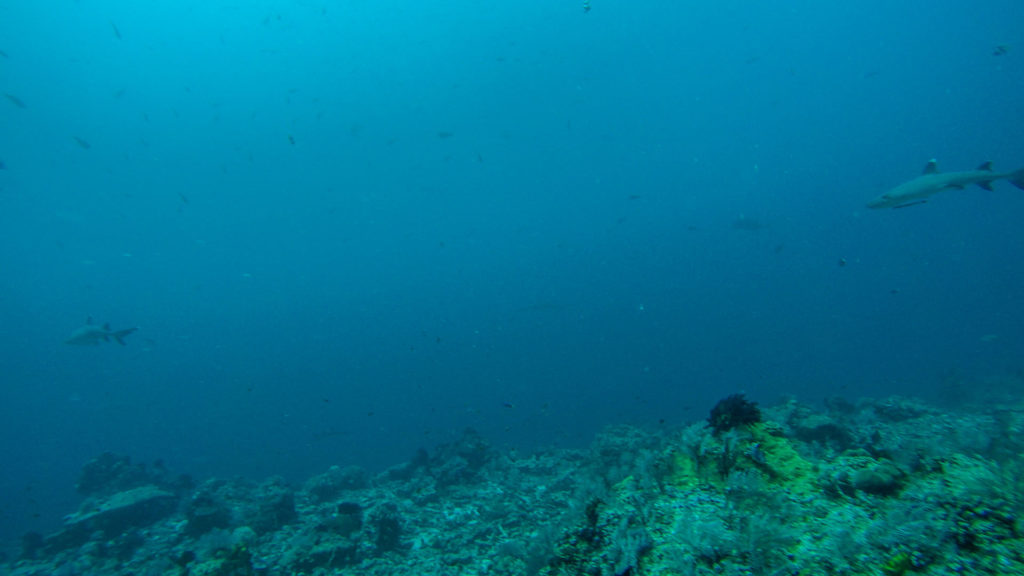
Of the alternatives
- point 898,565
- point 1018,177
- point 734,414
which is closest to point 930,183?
point 1018,177

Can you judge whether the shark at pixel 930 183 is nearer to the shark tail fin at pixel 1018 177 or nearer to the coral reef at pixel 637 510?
the shark tail fin at pixel 1018 177

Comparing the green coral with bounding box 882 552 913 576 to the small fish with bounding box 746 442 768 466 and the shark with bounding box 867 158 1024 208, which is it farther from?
the shark with bounding box 867 158 1024 208

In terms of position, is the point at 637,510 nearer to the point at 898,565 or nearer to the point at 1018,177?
the point at 898,565

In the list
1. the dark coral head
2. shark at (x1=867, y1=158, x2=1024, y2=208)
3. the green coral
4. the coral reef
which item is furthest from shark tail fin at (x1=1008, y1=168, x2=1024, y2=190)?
the green coral

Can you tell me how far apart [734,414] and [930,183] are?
10254mm

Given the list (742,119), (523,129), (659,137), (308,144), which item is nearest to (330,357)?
(308,144)

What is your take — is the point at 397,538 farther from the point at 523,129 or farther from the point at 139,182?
the point at 139,182

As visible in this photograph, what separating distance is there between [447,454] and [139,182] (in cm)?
9778

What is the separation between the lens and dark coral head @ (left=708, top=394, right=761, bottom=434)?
4371 mm

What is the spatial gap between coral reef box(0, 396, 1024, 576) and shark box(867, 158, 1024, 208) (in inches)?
203

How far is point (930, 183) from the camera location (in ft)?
34.4

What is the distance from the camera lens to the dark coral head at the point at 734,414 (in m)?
4.37

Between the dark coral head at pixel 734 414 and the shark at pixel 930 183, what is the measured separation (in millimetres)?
9213

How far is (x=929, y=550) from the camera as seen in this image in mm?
2557
